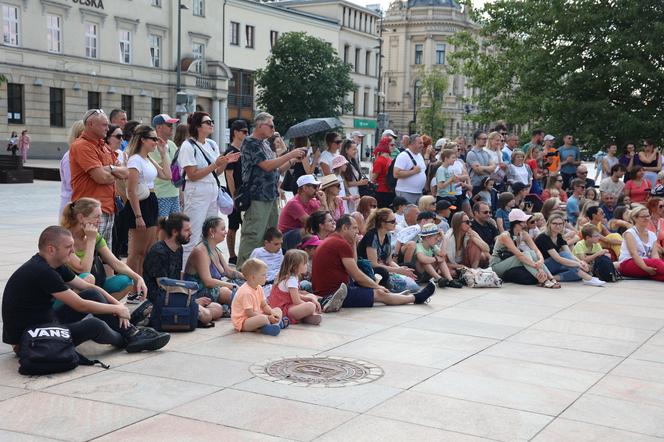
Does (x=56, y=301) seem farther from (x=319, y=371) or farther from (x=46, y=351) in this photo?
(x=319, y=371)

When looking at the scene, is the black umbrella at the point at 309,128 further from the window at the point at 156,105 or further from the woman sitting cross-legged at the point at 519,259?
the window at the point at 156,105

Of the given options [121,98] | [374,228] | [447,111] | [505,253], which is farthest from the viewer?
[447,111]

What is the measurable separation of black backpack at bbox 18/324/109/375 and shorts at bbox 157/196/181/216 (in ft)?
13.9

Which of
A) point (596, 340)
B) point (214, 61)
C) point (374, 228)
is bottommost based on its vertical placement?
point (596, 340)

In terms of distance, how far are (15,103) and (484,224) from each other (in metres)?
38.0

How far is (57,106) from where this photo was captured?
46938mm

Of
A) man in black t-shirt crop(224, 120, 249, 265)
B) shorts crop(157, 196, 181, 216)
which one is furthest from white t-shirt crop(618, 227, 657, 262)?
shorts crop(157, 196, 181, 216)

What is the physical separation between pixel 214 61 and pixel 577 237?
4825cm

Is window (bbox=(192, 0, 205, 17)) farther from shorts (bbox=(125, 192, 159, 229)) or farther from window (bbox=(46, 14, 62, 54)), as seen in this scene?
shorts (bbox=(125, 192, 159, 229))

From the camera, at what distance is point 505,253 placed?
11.6 meters

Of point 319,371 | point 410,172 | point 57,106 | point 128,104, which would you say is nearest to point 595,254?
point 410,172

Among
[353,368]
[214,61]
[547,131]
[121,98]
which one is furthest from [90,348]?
[214,61]

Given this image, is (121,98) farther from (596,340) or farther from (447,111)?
(447,111)

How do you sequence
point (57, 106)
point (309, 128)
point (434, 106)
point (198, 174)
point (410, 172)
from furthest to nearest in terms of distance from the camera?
point (434, 106)
point (57, 106)
point (410, 172)
point (309, 128)
point (198, 174)
